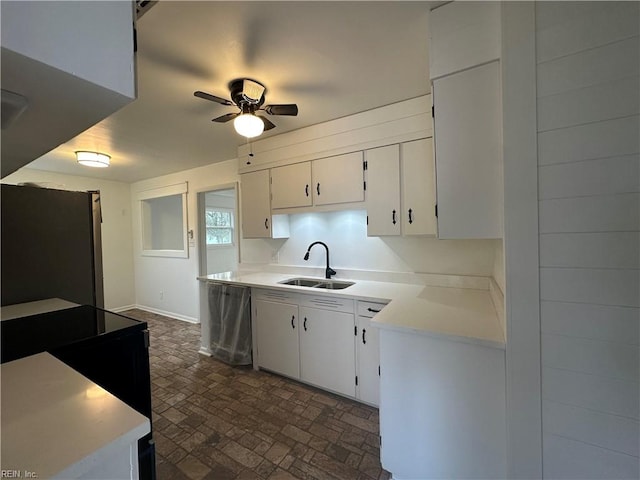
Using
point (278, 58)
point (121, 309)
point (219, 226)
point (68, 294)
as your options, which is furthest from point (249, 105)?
point (121, 309)

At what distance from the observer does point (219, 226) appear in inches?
219

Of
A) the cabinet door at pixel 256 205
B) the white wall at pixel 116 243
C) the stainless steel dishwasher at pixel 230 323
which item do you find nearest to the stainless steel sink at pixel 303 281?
the stainless steel dishwasher at pixel 230 323

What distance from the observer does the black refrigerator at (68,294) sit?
1124 millimetres

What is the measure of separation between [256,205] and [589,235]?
2.73m

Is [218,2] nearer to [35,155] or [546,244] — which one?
[35,155]

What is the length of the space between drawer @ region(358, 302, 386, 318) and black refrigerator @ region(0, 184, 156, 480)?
1.41m

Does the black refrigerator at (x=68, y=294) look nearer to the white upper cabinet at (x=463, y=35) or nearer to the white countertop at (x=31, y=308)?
the white countertop at (x=31, y=308)

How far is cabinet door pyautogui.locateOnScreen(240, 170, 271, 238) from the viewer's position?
117 inches

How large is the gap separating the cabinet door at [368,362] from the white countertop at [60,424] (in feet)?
5.50

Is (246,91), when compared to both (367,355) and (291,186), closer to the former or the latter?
(291,186)

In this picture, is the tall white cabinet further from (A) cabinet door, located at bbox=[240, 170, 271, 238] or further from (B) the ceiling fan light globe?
(A) cabinet door, located at bbox=[240, 170, 271, 238]

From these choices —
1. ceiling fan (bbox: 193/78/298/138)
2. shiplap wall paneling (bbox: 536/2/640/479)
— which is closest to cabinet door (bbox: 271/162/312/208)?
ceiling fan (bbox: 193/78/298/138)

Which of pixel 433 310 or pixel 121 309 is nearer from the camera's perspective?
pixel 433 310

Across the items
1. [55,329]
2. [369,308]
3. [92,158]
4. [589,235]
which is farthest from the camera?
[92,158]
